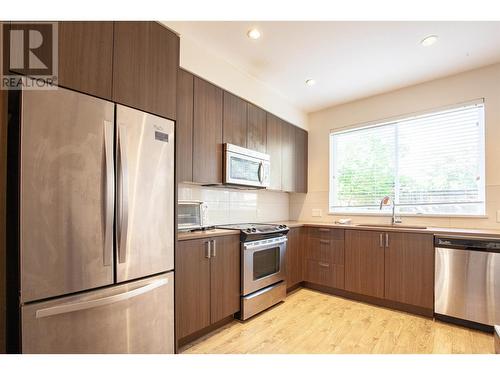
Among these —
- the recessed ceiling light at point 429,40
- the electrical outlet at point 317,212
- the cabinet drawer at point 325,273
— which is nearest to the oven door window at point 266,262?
the cabinet drawer at point 325,273

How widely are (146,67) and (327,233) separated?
2.70 m

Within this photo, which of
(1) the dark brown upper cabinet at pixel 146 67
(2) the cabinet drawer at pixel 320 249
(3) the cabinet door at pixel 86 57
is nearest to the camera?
(3) the cabinet door at pixel 86 57

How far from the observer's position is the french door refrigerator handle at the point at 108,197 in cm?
140

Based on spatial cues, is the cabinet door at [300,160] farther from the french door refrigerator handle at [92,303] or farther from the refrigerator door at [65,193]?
the refrigerator door at [65,193]

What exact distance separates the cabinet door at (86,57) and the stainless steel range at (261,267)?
1.65 metres

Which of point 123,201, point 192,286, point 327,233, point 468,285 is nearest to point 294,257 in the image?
point 327,233

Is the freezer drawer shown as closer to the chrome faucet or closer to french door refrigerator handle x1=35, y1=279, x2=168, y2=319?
the chrome faucet

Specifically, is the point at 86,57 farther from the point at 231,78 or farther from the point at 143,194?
the point at 231,78

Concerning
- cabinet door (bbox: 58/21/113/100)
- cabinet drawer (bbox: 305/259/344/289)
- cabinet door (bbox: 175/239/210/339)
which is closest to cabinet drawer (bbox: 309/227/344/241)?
cabinet drawer (bbox: 305/259/344/289)

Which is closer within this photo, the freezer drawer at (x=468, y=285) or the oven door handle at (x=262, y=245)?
the freezer drawer at (x=468, y=285)

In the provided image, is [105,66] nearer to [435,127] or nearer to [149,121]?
[149,121]

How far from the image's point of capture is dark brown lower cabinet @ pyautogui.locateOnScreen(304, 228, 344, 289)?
319cm

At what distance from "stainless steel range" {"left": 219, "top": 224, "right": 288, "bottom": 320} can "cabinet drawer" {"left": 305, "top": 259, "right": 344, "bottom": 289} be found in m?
0.59

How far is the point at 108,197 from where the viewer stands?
4.62 ft
